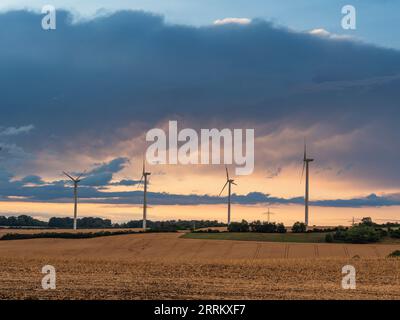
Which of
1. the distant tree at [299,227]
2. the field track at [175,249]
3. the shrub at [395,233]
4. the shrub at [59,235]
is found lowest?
the field track at [175,249]

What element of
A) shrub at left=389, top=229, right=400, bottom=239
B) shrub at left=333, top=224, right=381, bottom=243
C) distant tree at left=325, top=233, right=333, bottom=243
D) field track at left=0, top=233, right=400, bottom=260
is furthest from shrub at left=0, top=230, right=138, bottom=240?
shrub at left=389, top=229, right=400, bottom=239

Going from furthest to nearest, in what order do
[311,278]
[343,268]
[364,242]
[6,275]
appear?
[364,242] → [343,268] → [311,278] → [6,275]

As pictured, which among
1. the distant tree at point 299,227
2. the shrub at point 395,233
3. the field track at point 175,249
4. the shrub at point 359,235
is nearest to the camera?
the field track at point 175,249

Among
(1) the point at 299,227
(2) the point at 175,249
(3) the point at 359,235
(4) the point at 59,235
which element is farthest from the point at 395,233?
(4) the point at 59,235

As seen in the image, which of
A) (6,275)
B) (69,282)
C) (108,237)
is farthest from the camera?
(108,237)

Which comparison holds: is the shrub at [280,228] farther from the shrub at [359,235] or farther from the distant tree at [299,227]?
the shrub at [359,235]

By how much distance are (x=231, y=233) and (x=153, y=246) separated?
27.8 m

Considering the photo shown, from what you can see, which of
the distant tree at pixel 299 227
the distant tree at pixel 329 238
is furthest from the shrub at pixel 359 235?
the distant tree at pixel 299 227

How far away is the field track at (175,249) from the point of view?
325 feet

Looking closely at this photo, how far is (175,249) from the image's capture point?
107 metres

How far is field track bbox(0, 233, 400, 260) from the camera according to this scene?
325 feet
